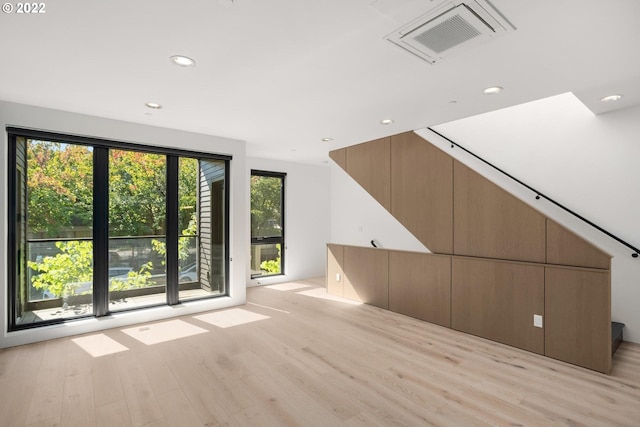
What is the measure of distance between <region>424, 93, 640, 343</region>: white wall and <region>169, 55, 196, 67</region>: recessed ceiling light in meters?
4.04

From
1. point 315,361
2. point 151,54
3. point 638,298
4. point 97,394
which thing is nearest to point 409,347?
point 315,361

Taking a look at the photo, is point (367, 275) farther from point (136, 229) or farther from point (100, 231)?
point (100, 231)

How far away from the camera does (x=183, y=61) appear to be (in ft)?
8.46

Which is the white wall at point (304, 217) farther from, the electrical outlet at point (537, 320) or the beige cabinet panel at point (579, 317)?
the beige cabinet panel at point (579, 317)

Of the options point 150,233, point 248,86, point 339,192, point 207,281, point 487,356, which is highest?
point 248,86

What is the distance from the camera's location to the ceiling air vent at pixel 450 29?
1.89 m

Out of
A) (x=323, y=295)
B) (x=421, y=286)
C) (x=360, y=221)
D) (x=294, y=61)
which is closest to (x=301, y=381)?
(x=421, y=286)

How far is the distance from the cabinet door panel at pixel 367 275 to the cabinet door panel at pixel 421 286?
139 mm

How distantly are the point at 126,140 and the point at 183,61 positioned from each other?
2.18 m

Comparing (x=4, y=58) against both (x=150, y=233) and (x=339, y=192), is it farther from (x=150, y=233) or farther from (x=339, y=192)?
(x=339, y=192)

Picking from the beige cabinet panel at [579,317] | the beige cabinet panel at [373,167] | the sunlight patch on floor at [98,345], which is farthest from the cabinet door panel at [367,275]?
the sunlight patch on floor at [98,345]

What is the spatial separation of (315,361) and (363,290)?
2.36 m

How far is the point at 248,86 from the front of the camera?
307 cm

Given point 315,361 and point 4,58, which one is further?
point 315,361
